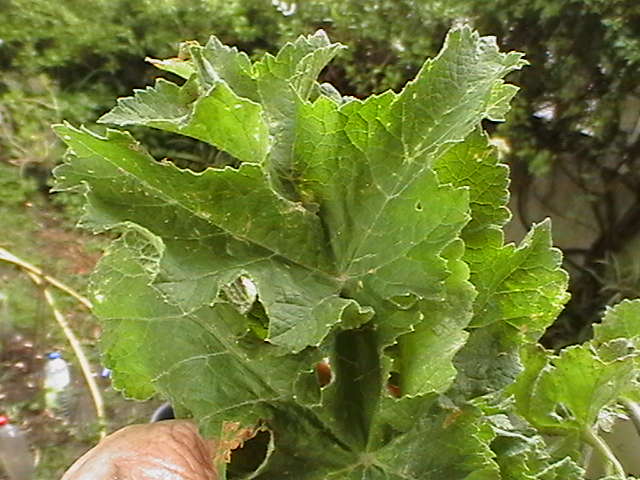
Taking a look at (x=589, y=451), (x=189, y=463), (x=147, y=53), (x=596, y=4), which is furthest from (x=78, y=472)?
(x=147, y=53)

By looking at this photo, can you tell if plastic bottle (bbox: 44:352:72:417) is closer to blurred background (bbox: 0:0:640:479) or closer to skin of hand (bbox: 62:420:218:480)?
blurred background (bbox: 0:0:640:479)

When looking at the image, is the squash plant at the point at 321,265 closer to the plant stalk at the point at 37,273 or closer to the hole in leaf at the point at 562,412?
the hole in leaf at the point at 562,412

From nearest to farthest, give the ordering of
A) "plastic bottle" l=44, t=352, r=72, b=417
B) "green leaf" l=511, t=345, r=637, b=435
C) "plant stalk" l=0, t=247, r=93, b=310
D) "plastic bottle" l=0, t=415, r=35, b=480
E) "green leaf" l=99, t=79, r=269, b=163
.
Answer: "green leaf" l=99, t=79, r=269, b=163
"green leaf" l=511, t=345, r=637, b=435
"plant stalk" l=0, t=247, r=93, b=310
"plastic bottle" l=0, t=415, r=35, b=480
"plastic bottle" l=44, t=352, r=72, b=417

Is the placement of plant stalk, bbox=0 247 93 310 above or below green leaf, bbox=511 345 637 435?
below

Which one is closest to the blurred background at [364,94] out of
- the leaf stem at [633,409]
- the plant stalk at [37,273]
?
the plant stalk at [37,273]

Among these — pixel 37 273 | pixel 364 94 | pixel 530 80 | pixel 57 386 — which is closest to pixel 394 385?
pixel 37 273

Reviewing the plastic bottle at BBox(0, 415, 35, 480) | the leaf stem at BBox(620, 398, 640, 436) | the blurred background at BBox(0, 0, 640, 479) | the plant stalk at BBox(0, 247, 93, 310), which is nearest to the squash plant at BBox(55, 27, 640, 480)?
the leaf stem at BBox(620, 398, 640, 436)

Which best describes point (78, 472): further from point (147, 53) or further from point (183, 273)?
point (147, 53)

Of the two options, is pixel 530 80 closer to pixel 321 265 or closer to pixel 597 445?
pixel 597 445
